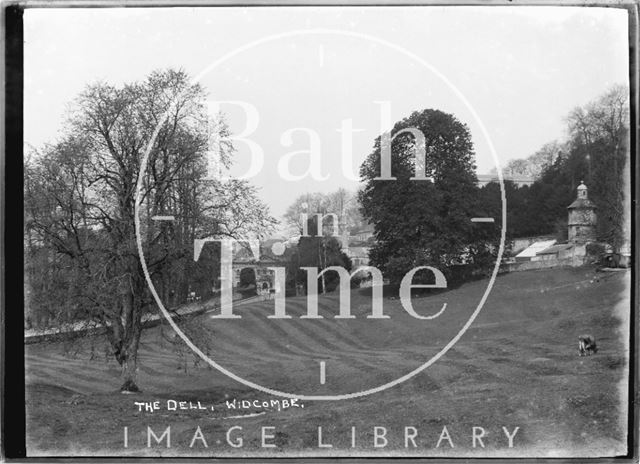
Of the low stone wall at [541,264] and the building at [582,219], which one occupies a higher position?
the building at [582,219]

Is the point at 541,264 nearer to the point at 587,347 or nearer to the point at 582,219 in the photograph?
A: the point at 582,219

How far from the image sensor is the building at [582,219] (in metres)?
6.85

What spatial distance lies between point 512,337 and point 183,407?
2.83 m

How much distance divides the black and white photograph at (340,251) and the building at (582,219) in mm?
17

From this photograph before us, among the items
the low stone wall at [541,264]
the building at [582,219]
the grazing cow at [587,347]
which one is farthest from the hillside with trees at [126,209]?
the grazing cow at [587,347]

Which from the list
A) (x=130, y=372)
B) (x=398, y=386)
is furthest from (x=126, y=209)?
(x=398, y=386)

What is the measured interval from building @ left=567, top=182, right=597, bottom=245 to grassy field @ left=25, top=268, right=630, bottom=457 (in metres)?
0.30

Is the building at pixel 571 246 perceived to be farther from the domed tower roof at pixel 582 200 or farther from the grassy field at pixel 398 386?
the grassy field at pixel 398 386

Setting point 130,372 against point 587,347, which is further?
point 130,372

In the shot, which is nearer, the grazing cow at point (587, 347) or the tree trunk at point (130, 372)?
the grazing cow at point (587, 347)

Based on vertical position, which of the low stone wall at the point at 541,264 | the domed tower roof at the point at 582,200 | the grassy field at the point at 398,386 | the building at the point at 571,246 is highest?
the domed tower roof at the point at 582,200

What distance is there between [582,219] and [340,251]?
6.73ft

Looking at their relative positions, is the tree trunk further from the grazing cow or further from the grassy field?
the grazing cow

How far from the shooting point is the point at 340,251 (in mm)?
6883
